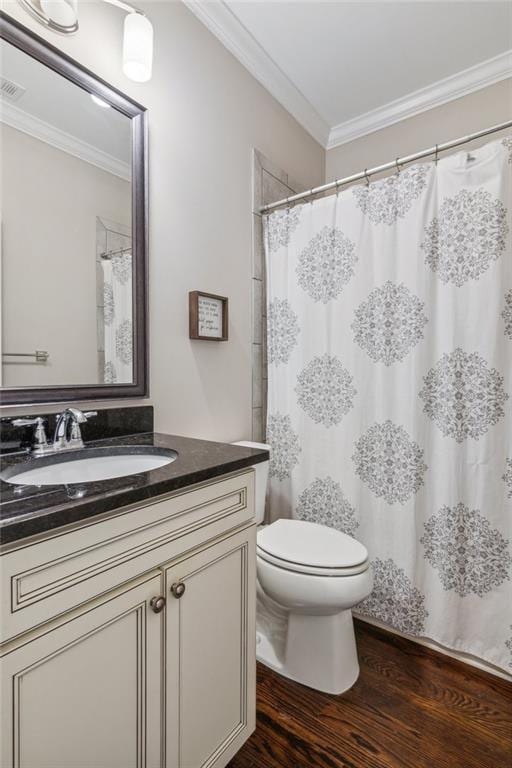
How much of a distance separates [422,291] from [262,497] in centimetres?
106

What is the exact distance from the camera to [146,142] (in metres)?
1.36

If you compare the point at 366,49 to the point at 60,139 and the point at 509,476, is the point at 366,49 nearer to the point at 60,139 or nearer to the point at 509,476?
the point at 60,139

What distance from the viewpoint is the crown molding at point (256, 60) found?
161cm

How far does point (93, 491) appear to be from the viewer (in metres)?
0.70

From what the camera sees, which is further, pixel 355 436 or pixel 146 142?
pixel 355 436

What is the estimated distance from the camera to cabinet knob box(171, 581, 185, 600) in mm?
817

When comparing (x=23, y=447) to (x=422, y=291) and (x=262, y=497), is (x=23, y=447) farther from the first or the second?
(x=422, y=291)

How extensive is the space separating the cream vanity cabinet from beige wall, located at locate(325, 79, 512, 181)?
218 centimetres

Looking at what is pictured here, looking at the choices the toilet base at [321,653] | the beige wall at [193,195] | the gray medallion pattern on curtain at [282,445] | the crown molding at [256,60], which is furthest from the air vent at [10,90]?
the toilet base at [321,653]

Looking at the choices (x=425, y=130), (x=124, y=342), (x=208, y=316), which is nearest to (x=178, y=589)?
(x=124, y=342)

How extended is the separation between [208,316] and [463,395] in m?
1.04

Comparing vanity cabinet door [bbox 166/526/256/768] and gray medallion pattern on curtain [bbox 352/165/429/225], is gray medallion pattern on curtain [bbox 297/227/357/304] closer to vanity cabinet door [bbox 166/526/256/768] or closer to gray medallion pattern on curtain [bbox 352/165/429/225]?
gray medallion pattern on curtain [bbox 352/165/429/225]

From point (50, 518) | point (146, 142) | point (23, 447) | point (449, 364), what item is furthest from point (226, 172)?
point (50, 518)

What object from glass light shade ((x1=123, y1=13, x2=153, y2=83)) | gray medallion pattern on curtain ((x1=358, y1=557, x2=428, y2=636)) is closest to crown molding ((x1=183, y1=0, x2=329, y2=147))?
glass light shade ((x1=123, y1=13, x2=153, y2=83))
